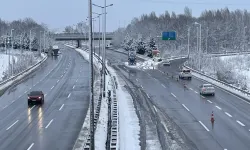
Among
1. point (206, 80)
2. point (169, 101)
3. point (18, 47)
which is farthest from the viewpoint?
point (18, 47)

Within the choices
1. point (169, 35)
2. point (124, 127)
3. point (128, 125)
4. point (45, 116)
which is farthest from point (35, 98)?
point (169, 35)

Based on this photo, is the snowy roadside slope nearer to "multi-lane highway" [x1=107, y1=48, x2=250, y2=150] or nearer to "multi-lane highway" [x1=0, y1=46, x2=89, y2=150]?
"multi-lane highway" [x1=107, y1=48, x2=250, y2=150]

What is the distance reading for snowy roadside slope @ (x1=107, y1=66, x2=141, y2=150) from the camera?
23.8 m

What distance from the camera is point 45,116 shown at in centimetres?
3394

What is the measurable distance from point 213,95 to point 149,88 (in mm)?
8821

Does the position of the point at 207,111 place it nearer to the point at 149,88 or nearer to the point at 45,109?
the point at 45,109

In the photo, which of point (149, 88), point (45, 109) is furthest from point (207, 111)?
point (149, 88)

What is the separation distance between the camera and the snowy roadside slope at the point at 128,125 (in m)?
23.8

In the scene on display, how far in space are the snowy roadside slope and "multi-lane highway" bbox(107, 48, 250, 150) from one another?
2.03 meters

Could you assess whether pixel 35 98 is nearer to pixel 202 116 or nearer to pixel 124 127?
pixel 124 127

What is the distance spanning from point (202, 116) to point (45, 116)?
38.3 feet

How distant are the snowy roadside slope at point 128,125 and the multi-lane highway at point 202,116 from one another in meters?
2.03

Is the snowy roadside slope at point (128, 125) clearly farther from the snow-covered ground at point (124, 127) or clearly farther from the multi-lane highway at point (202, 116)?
the multi-lane highway at point (202, 116)

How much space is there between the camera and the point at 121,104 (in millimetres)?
38219
